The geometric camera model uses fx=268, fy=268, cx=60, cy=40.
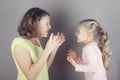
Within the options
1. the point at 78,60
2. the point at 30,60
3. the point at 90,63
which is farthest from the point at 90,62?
the point at 30,60

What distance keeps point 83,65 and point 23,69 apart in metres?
0.30

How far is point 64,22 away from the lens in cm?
160

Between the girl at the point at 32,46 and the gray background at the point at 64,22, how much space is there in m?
0.25

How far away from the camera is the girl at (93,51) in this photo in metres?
1.33

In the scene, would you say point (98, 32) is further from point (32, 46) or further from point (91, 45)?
point (32, 46)

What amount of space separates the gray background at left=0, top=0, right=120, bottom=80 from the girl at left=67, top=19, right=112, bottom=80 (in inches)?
7.8

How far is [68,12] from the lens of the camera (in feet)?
5.20

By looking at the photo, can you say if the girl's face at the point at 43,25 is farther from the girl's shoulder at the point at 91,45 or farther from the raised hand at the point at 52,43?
the girl's shoulder at the point at 91,45

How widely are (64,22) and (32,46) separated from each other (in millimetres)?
339
